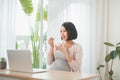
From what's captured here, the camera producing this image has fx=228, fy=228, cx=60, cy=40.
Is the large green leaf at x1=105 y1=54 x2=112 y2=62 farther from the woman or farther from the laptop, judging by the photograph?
the laptop

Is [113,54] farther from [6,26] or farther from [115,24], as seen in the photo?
[6,26]

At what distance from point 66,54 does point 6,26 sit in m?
1.60

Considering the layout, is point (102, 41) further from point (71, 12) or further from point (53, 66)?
point (53, 66)

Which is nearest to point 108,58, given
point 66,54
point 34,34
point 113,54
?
point 113,54

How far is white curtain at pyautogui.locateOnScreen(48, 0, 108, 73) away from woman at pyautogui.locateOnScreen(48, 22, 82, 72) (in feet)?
3.34

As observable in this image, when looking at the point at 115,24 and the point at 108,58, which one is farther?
the point at 115,24

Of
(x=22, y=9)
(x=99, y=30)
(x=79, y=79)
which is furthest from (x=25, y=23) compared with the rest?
(x=79, y=79)

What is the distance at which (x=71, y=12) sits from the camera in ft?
14.6

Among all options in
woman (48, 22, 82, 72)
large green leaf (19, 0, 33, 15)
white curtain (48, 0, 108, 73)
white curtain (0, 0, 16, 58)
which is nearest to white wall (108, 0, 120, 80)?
white curtain (48, 0, 108, 73)

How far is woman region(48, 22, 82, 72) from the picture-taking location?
3.19 meters

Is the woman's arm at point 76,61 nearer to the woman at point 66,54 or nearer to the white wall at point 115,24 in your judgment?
the woman at point 66,54

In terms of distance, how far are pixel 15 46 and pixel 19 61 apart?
178 centimetres

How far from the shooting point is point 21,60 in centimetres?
256

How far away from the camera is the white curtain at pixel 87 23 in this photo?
4.39 metres
